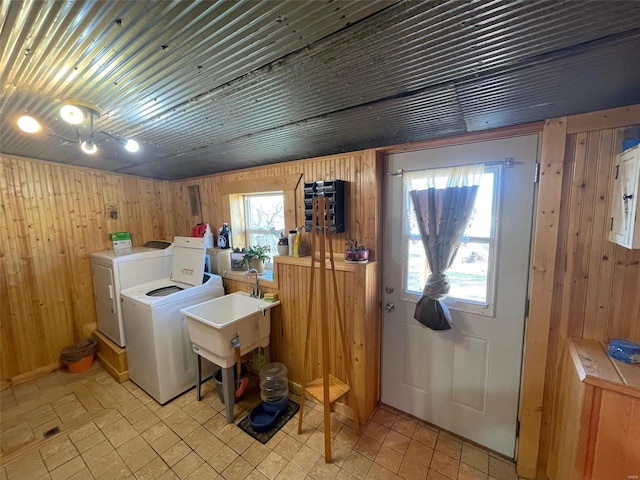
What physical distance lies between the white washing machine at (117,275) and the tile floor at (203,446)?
0.73 meters

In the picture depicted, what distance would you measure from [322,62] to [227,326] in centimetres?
183

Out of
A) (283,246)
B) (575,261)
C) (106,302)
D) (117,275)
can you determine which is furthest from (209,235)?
(575,261)

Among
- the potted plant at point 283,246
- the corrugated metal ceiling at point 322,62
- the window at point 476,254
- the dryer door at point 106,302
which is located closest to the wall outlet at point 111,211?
the dryer door at point 106,302

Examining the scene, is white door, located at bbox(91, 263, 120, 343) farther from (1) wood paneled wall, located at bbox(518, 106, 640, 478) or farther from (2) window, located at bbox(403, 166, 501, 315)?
(1) wood paneled wall, located at bbox(518, 106, 640, 478)

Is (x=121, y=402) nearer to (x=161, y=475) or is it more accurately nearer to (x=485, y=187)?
(x=161, y=475)

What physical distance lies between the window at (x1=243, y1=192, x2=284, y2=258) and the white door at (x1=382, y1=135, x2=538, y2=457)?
1.25 meters

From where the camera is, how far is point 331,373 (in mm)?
2203

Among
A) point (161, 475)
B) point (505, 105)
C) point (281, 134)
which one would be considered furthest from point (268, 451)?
point (505, 105)

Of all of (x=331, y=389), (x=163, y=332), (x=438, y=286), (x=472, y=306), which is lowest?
(x=331, y=389)

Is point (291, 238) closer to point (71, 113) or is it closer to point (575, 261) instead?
point (71, 113)

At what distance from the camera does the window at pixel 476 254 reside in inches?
65.5

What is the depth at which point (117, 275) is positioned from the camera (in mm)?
2629

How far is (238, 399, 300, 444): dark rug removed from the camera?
195cm

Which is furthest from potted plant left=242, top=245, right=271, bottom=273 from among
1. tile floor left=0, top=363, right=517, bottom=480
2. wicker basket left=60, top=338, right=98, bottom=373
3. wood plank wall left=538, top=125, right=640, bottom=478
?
wood plank wall left=538, top=125, right=640, bottom=478
